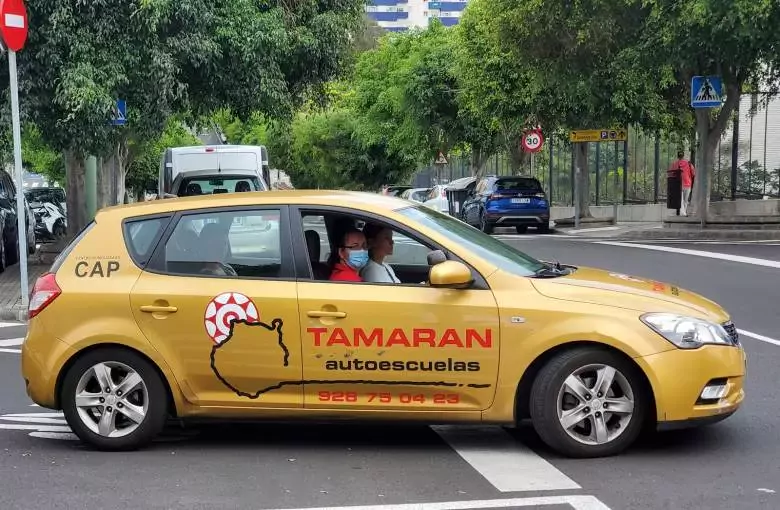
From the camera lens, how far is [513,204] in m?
27.1

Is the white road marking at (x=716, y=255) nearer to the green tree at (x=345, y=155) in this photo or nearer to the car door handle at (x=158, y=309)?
the car door handle at (x=158, y=309)

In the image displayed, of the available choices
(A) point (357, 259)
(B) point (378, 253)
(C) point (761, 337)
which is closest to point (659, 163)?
(C) point (761, 337)

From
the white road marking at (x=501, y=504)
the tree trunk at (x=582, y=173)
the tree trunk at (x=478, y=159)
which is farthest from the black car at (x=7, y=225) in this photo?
the tree trunk at (x=478, y=159)

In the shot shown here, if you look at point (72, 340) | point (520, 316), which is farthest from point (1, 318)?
point (520, 316)

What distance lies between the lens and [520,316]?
5719 mm

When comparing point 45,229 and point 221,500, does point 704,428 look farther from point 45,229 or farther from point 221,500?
point 45,229

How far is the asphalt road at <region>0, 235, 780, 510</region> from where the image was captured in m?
5.16

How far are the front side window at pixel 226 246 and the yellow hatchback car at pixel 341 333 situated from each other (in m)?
0.01

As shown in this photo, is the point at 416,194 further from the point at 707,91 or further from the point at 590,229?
the point at 707,91

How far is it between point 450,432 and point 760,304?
6.40 metres

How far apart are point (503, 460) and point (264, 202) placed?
207 centimetres

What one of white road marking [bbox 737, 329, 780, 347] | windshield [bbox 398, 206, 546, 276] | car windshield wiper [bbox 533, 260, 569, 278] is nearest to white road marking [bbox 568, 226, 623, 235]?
Result: white road marking [bbox 737, 329, 780, 347]

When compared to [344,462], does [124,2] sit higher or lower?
higher

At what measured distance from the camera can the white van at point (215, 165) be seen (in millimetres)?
17562
